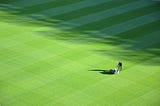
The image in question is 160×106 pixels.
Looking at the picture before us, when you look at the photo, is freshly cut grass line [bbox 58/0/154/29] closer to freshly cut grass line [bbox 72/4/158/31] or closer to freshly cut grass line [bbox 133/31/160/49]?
freshly cut grass line [bbox 72/4/158/31]

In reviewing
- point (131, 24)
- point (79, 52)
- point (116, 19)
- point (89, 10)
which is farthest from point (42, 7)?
point (79, 52)

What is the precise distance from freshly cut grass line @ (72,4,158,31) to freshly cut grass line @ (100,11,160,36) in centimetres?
37

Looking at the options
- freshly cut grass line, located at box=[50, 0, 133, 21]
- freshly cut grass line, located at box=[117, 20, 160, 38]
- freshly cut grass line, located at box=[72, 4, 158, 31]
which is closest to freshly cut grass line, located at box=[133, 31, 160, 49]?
freshly cut grass line, located at box=[117, 20, 160, 38]

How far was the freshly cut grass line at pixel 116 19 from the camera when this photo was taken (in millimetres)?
21467

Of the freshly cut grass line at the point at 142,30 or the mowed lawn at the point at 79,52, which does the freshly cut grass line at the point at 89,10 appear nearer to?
the mowed lawn at the point at 79,52

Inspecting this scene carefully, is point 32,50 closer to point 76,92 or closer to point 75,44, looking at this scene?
point 75,44

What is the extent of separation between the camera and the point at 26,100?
14.3m

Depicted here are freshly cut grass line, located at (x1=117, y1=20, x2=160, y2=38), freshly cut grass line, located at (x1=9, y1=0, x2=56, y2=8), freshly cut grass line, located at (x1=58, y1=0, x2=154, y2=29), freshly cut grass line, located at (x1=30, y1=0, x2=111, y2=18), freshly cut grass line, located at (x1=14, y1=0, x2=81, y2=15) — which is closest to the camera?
freshly cut grass line, located at (x1=117, y1=20, x2=160, y2=38)

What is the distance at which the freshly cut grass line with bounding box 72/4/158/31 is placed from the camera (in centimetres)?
2147

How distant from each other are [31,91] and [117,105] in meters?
3.35

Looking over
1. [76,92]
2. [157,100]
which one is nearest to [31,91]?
[76,92]

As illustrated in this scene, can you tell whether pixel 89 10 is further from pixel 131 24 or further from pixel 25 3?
pixel 25 3

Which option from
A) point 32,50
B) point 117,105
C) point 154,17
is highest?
point 154,17

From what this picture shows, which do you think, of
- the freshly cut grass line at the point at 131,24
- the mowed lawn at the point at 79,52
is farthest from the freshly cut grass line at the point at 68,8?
the freshly cut grass line at the point at 131,24
